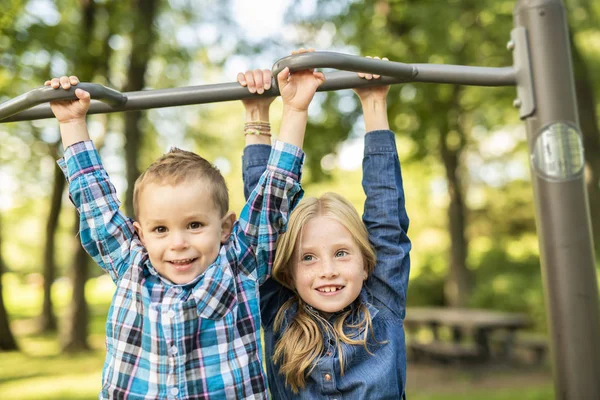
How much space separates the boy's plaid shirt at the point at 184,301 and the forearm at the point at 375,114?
13.4 inches

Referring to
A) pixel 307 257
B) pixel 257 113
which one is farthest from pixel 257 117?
pixel 307 257

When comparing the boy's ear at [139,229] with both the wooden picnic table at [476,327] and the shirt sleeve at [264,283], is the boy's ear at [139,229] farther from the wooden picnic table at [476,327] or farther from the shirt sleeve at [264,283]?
the wooden picnic table at [476,327]

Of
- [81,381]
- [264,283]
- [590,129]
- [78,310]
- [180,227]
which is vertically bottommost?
[81,381]

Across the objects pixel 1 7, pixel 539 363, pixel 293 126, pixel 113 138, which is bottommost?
pixel 539 363

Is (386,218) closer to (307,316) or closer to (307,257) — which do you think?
(307,257)

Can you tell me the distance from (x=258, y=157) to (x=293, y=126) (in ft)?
1.10

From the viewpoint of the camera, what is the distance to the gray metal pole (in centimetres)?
188

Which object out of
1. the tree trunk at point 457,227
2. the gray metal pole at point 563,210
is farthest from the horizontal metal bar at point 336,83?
the tree trunk at point 457,227

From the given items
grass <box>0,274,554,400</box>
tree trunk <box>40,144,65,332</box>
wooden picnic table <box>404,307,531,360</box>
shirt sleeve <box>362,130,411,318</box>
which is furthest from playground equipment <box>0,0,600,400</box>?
tree trunk <box>40,144,65,332</box>

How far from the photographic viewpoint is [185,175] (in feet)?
5.96

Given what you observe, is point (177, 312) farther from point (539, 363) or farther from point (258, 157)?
point (539, 363)

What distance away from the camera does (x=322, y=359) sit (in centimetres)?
199

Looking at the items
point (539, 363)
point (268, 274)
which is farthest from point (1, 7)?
point (539, 363)

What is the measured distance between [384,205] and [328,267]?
0.93ft
